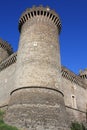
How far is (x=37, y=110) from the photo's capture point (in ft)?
41.9

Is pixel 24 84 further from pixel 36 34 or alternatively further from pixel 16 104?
pixel 36 34

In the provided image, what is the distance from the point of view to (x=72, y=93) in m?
22.0

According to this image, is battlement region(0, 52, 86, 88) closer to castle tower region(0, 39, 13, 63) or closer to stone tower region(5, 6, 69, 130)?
stone tower region(5, 6, 69, 130)

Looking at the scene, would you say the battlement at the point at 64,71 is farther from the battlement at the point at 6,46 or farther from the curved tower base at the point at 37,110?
the curved tower base at the point at 37,110

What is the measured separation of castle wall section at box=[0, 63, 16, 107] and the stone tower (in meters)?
3.34

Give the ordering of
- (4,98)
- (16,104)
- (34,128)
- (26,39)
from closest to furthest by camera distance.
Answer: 1. (34,128)
2. (16,104)
3. (26,39)
4. (4,98)

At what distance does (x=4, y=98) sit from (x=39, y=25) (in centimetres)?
795

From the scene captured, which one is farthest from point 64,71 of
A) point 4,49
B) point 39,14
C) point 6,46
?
point 6,46

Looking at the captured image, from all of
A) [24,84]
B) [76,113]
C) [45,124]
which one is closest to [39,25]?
[24,84]

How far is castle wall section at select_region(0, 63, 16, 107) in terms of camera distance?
59.6ft

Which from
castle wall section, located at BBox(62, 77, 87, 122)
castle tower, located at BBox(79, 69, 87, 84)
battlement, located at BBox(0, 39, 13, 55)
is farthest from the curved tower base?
castle tower, located at BBox(79, 69, 87, 84)

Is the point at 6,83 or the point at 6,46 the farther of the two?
the point at 6,46

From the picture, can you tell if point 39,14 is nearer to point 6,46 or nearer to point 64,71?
point 64,71

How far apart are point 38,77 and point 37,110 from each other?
2681 mm
